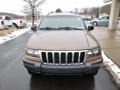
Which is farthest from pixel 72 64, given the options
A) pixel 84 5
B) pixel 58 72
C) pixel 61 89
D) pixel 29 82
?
pixel 84 5

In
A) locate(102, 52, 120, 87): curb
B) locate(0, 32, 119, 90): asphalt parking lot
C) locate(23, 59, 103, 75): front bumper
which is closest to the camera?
locate(23, 59, 103, 75): front bumper

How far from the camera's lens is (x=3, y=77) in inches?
221

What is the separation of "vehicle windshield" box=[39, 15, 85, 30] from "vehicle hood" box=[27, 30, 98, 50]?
0.50 metres

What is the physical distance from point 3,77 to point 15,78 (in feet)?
1.18

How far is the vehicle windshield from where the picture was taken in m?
6.28

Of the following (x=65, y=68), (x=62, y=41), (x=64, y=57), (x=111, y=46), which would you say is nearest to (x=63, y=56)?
(x=64, y=57)

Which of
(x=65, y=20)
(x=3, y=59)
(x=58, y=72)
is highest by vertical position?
(x=65, y=20)

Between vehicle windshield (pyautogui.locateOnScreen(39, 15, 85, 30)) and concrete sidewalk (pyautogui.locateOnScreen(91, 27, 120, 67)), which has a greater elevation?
vehicle windshield (pyautogui.locateOnScreen(39, 15, 85, 30))

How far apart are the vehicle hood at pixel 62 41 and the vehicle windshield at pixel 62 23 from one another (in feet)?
1.63

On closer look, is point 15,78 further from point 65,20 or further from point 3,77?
point 65,20

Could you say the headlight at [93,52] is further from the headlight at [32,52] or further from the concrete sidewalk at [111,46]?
the concrete sidewalk at [111,46]

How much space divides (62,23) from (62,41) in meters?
1.68

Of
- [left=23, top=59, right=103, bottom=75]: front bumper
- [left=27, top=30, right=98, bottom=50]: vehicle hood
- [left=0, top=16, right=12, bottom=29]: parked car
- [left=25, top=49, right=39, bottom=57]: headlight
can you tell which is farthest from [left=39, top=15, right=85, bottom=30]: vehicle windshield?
[left=0, top=16, right=12, bottom=29]: parked car

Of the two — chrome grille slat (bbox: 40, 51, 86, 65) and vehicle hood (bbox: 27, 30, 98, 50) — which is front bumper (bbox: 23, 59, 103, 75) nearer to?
chrome grille slat (bbox: 40, 51, 86, 65)
